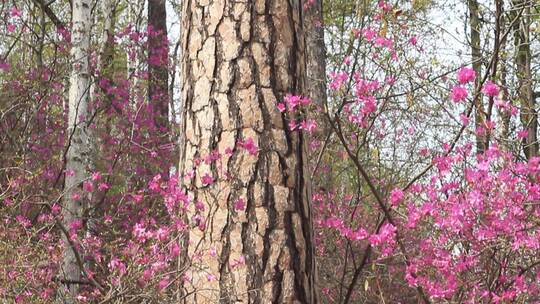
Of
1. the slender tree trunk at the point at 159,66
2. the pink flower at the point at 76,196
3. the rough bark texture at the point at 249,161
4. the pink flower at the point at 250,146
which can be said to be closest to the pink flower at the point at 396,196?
the rough bark texture at the point at 249,161

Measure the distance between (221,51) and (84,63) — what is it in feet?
11.0

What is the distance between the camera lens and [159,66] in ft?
30.8

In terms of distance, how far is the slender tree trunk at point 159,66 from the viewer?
29.4 feet

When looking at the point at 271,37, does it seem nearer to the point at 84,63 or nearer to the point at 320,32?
the point at 84,63

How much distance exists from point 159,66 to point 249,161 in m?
6.56

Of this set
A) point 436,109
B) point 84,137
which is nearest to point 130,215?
point 84,137

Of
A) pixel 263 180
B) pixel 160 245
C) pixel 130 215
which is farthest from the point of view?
pixel 130 215

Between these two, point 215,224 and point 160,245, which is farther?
point 160,245

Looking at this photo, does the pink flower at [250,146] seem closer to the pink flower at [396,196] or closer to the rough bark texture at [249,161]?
the rough bark texture at [249,161]

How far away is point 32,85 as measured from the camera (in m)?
6.95

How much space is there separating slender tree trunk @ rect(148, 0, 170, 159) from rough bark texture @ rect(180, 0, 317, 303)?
5.14 m

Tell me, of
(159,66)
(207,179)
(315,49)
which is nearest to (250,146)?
(207,179)

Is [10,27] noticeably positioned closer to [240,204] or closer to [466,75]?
[240,204]

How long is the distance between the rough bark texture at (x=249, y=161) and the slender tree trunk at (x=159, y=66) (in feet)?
16.9
